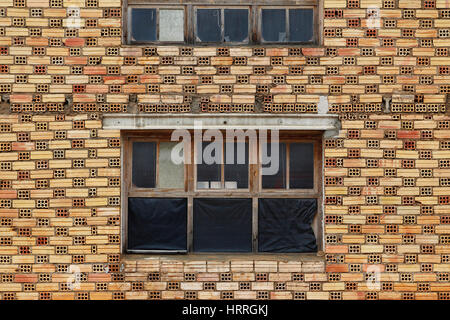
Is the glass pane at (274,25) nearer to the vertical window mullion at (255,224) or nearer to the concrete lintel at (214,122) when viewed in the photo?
the concrete lintel at (214,122)

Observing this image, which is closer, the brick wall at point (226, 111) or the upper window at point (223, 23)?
the brick wall at point (226, 111)

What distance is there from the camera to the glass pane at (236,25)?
5.14 metres

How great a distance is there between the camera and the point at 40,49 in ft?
16.1

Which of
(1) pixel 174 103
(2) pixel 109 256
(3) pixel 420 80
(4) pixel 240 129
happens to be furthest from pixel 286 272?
(3) pixel 420 80

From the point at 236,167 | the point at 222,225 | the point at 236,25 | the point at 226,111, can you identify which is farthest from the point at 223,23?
the point at 222,225

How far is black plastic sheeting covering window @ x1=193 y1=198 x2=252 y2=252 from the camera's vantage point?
16.8ft

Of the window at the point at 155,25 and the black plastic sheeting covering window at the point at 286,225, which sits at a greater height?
the window at the point at 155,25

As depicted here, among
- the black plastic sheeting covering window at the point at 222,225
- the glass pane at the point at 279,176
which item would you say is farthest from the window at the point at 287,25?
the black plastic sheeting covering window at the point at 222,225

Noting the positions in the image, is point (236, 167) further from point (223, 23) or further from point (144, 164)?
point (223, 23)

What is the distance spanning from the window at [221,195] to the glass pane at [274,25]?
1270 millimetres

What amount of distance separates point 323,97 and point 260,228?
1839 mm

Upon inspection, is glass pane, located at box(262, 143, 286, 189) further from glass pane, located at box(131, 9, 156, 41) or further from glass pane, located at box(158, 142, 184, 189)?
glass pane, located at box(131, 9, 156, 41)

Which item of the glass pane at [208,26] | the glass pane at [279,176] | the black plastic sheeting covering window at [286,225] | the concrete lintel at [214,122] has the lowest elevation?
the black plastic sheeting covering window at [286,225]

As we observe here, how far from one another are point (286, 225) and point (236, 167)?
3.25 feet
